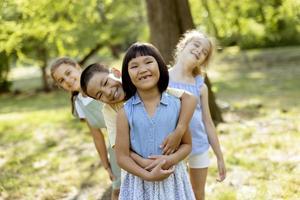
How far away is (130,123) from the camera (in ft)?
7.67

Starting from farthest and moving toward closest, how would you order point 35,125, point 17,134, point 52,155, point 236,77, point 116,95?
point 236,77 < point 35,125 < point 17,134 < point 52,155 < point 116,95

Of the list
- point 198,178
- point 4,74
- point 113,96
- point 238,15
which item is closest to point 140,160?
point 113,96

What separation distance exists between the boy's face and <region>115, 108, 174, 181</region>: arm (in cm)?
18

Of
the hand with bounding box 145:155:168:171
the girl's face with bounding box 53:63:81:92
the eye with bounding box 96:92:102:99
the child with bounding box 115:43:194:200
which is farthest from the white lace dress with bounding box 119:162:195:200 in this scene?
the girl's face with bounding box 53:63:81:92

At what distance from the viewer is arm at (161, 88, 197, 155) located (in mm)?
2338

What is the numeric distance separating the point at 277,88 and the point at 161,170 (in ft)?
38.9

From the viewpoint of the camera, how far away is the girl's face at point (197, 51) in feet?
10.1

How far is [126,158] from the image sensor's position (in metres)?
2.36

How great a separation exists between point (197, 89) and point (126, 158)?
0.89m

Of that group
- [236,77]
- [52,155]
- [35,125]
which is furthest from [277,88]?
[52,155]

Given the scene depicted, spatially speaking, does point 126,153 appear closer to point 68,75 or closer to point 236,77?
point 68,75

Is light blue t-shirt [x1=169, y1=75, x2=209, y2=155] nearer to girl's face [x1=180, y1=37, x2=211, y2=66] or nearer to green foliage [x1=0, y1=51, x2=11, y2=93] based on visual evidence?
girl's face [x1=180, y1=37, x2=211, y2=66]

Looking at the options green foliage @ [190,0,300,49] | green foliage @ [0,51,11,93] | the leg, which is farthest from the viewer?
green foliage @ [0,51,11,93]

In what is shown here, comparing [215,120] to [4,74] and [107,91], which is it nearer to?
[107,91]
